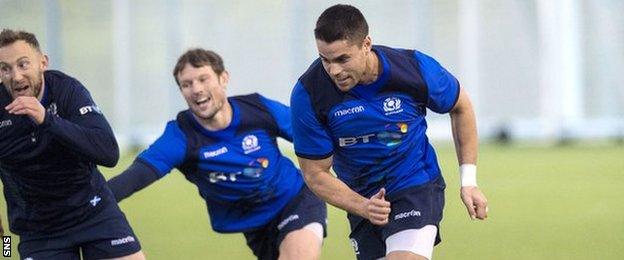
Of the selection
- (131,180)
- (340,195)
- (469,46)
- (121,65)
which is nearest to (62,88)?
(131,180)

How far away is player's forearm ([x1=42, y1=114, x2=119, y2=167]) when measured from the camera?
27.1 ft

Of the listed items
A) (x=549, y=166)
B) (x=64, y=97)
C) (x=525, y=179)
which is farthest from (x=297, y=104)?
(x=549, y=166)

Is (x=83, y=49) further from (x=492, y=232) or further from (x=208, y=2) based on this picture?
(x=492, y=232)

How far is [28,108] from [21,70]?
1.65 feet

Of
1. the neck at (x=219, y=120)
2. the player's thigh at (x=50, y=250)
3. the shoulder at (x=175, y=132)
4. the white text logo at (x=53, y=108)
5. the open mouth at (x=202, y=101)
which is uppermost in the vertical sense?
the white text logo at (x=53, y=108)

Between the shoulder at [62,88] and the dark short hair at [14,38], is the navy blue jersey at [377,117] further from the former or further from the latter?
the dark short hair at [14,38]

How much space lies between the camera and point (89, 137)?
27.6 ft

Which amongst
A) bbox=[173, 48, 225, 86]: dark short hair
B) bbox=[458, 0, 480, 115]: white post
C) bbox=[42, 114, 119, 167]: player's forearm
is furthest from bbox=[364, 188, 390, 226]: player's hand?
bbox=[458, 0, 480, 115]: white post

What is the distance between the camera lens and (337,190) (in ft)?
27.3

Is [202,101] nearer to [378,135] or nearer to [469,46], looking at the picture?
[378,135]

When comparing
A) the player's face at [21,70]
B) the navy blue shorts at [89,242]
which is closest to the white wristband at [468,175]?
the navy blue shorts at [89,242]

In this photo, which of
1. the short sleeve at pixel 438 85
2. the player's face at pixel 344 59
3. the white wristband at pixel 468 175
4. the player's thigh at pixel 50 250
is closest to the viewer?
the player's face at pixel 344 59

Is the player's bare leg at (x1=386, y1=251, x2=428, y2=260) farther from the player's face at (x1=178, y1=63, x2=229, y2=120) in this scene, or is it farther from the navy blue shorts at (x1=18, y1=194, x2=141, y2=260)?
the player's face at (x1=178, y1=63, x2=229, y2=120)

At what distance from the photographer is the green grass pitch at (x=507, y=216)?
13656 mm
